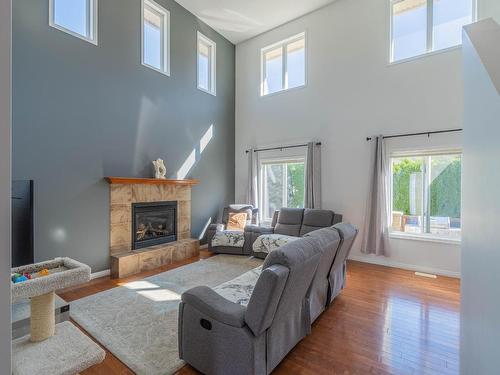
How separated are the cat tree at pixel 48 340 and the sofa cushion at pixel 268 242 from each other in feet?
10.1

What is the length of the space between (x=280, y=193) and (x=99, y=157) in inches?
149

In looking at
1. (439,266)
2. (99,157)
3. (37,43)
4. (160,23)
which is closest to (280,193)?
(439,266)

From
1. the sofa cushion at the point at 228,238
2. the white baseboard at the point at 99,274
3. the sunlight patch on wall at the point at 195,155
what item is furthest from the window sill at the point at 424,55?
the white baseboard at the point at 99,274

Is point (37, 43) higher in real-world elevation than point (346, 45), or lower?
lower

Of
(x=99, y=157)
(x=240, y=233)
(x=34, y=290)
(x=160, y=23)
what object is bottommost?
(x=240, y=233)

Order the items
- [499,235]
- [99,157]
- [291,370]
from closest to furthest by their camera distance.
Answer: [499,235] → [291,370] → [99,157]

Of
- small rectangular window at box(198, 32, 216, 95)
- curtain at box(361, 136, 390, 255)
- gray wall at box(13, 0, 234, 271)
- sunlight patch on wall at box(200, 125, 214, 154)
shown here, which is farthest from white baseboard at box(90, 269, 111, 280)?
curtain at box(361, 136, 390, 255)

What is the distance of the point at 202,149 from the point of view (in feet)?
18.6

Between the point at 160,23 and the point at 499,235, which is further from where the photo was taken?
the point at 160,23

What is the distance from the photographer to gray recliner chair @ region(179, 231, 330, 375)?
1610 millimetres

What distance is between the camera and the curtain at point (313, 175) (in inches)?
205

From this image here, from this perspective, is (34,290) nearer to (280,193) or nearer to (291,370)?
(291,370)

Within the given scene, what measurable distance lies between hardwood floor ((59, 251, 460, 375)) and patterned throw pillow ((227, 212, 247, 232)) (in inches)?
88.0

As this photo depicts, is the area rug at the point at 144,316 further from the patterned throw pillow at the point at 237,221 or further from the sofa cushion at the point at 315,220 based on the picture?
the sofa cushion at the point at 315,220
